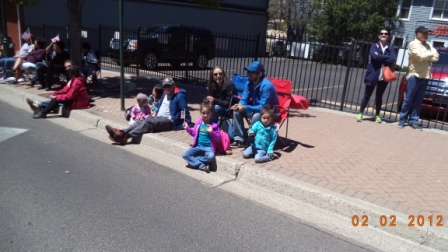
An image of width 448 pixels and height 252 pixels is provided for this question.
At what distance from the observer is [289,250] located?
3.54m

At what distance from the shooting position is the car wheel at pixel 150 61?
15.9 meters

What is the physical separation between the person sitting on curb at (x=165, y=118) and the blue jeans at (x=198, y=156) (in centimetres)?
117

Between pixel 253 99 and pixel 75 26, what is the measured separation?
20.4 feet

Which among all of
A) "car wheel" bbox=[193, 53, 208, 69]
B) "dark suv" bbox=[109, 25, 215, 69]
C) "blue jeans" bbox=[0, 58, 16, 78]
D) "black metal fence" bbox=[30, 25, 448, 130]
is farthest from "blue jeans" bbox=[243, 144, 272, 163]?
"car wheel" bbox=[193, 53, 208, 69]

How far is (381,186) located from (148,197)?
2901 millimetres

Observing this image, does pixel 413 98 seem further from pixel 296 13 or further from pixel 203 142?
pixel 296 13

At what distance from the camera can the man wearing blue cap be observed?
19.0 ft

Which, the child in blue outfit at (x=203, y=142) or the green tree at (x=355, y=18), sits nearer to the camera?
the child in blue outfit at (x=203, y=142)

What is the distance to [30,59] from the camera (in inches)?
461

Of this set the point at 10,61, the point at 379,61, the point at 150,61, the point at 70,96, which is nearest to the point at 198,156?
the point at 70,96

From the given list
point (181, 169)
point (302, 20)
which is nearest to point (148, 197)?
point (181, 169)

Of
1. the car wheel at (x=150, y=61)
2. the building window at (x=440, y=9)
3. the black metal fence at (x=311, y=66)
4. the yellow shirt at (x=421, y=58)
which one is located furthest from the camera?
the building window at (x=440, y=9)

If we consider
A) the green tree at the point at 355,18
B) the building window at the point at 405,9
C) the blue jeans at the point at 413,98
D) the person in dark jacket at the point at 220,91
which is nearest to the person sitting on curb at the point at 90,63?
the person in dark jacket at the point at 220,91

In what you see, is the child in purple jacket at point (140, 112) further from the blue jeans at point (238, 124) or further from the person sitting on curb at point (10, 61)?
the person sitting on curb at point (10, 61)
